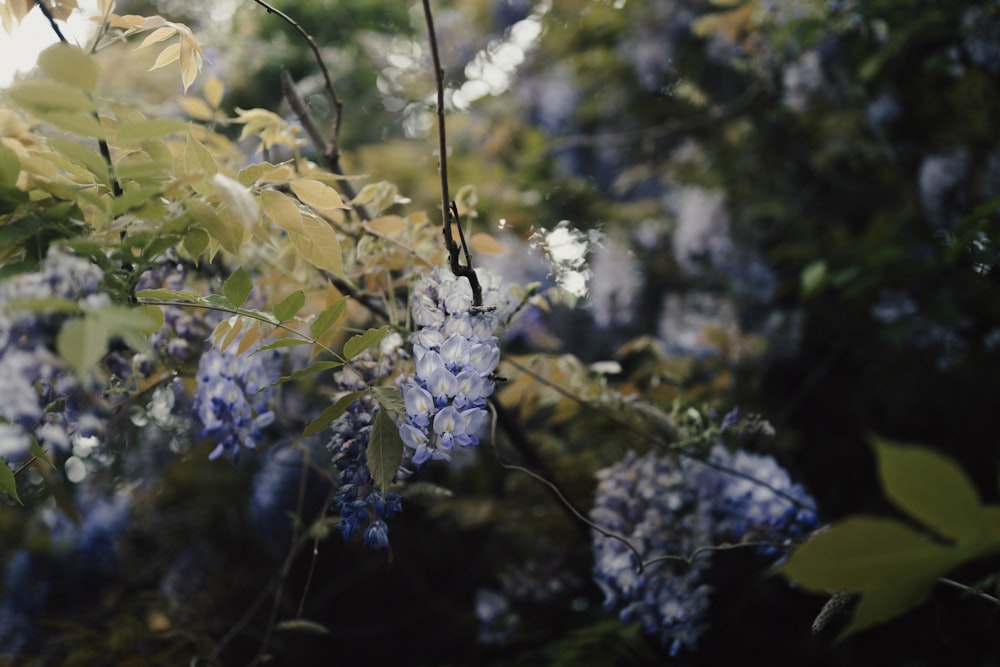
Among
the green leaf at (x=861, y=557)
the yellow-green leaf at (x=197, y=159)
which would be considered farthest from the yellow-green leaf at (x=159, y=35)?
the green leaf at (x=861, y=557)

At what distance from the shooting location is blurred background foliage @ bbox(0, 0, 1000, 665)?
195 centimetres

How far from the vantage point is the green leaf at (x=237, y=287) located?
89cm

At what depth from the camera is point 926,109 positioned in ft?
9.42

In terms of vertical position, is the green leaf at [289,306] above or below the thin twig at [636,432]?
above

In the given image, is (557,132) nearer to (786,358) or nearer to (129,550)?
(786,358)

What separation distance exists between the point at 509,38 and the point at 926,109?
2114mm

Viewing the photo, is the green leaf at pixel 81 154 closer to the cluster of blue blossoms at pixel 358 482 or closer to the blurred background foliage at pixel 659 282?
the cluster of blue blossoms at pixel 358 482

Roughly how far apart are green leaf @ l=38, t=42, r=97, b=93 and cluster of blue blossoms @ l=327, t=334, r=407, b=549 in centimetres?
46

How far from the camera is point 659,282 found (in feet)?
11.3

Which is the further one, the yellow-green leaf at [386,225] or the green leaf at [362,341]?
the yellow-green leaf at [386,225]

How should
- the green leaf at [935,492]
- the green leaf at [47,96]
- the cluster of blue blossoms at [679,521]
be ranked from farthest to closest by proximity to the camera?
the cluster of blue blossoms at [679,521], the green leaf at [47,96], the green leaf at [935,492]

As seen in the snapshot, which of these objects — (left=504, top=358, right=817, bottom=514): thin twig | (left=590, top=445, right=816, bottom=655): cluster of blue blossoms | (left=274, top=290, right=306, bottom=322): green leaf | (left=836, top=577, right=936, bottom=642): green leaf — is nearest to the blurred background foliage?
(left=504, top=358, right=817, bottom=514): thin twig

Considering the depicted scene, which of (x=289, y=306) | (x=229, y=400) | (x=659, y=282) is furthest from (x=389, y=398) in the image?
(x=659, y=282)

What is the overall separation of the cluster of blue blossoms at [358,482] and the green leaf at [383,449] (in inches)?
2.5
